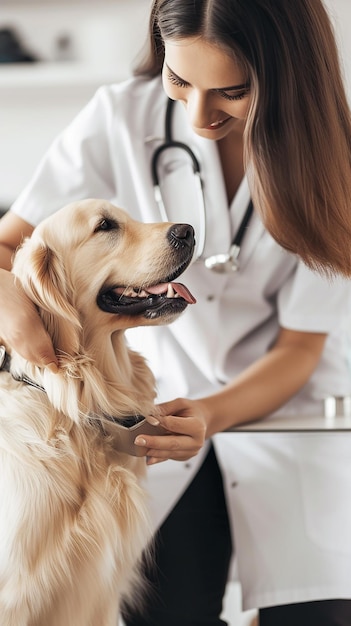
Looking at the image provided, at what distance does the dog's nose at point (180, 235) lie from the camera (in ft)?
3.01

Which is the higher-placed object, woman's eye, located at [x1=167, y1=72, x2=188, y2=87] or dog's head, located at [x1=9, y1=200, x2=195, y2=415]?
woman's eye, located at [x1=167, y1=72, x2=188, y2=87]

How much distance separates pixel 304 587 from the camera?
3.62 ft

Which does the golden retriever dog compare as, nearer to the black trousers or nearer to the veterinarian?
the veterinarian

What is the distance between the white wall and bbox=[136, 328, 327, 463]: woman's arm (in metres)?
1.10

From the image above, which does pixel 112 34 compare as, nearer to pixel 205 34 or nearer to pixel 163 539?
pixel 205 34

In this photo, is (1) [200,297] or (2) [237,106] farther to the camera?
(1) [200,297]

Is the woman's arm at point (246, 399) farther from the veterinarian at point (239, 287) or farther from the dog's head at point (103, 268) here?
the dog's head at point (103, 268)

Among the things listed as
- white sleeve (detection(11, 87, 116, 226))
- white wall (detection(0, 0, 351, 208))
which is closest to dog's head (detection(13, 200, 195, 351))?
white sleeve (detection(11, 87, 116, 226))

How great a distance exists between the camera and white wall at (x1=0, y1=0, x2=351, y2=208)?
2.12 metres

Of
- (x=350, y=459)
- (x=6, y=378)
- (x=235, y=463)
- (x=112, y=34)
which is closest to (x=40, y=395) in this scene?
(x=6, y=378)

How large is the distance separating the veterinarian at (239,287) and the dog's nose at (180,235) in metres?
0.12

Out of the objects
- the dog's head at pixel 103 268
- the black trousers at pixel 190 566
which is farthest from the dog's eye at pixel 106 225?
the black trousers at pixel 190 566

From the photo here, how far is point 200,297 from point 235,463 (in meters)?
0.27

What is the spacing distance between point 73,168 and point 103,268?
32cm
